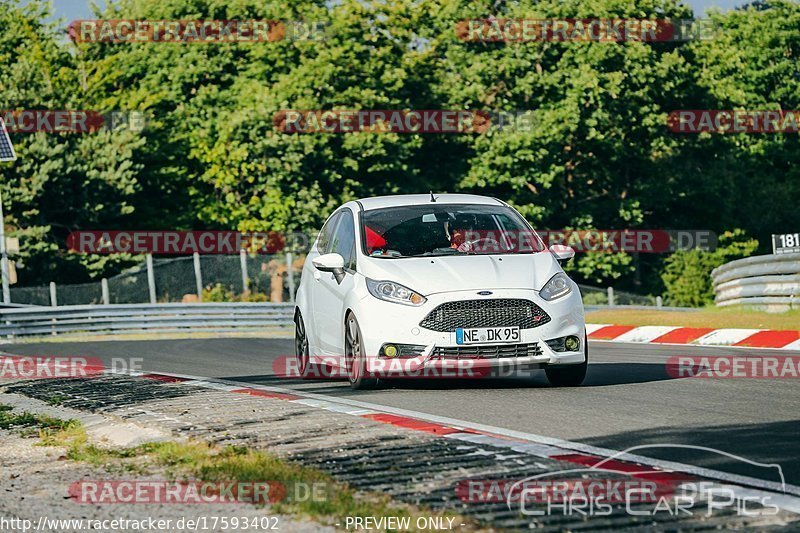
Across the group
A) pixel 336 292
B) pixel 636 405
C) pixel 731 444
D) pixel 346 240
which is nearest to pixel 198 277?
pixel 346 240

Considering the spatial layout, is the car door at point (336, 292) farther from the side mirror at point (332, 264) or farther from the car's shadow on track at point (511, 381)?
the car's shadow on track at point (511, 381)

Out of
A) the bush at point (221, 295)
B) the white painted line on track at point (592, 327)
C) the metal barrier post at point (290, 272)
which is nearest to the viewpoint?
the white painted line on track at point (592, 327)

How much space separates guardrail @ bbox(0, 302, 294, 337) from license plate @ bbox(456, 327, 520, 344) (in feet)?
70.6

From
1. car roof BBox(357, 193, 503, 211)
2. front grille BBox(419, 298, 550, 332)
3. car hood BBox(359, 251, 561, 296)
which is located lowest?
front grille BBox(419, 298, 550, 332)

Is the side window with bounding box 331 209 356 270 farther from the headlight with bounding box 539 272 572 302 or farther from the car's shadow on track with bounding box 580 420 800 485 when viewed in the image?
the car's shadow on track with bounding box 580 420 800 485

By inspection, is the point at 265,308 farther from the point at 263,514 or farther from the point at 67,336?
the point at 263,514

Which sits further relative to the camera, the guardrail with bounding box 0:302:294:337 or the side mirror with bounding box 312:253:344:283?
the guardrail with bounding box 0:302:294:337

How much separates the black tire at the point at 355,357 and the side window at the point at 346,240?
0.57m

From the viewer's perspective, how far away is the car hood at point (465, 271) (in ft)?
35.0

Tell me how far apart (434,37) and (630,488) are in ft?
174

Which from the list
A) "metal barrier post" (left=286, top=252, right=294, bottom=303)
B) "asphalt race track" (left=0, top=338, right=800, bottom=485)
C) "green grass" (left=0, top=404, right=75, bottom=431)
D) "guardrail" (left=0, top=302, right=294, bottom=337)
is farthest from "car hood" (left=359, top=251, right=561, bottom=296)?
"metal barrier post" (left=286, top=252, right=294, bottom=303)

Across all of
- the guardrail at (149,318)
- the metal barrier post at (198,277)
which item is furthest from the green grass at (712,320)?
the metal barrier post at (198,277)

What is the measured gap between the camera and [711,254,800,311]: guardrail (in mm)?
22781

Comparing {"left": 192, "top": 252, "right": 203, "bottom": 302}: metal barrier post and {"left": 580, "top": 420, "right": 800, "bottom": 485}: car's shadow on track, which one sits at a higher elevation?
{"left": 192, "top": 252, "right": 203, "bottom": 302}: metal barrier post
